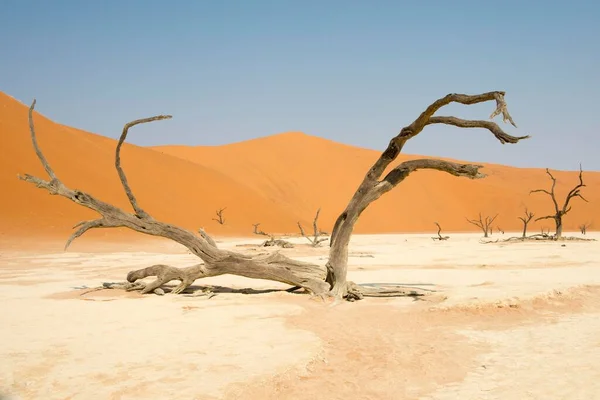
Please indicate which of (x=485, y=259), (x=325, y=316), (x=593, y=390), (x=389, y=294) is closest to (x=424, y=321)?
(x=325, y=316)

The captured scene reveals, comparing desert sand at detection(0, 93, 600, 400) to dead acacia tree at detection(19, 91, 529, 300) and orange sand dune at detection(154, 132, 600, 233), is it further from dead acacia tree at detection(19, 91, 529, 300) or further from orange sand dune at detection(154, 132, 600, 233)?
orange sand dune at detection(154, 132, 600, 233)

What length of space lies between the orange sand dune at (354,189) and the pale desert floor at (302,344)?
4607 cm

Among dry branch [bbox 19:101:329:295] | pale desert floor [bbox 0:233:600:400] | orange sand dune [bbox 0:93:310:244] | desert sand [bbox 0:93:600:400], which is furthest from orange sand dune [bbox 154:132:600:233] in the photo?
pale desert floor [bbox 0:233:600:400]

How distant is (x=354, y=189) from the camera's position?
225 ft

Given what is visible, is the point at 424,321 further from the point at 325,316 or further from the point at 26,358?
the point at 26,358

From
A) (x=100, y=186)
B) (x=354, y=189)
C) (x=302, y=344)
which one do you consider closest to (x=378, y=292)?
(x=302, y=344)

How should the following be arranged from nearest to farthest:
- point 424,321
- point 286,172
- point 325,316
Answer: point 424,321
point 325,316
point 286,172

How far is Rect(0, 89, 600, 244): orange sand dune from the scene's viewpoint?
105ft

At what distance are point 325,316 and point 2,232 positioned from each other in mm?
23209

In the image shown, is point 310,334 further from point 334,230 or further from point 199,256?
point 199,256

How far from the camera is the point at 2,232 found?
25.5 meters

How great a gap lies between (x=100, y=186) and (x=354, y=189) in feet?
126

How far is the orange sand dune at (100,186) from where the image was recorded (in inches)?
1156

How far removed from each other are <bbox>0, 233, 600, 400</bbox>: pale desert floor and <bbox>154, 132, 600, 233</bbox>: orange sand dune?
4607cm
